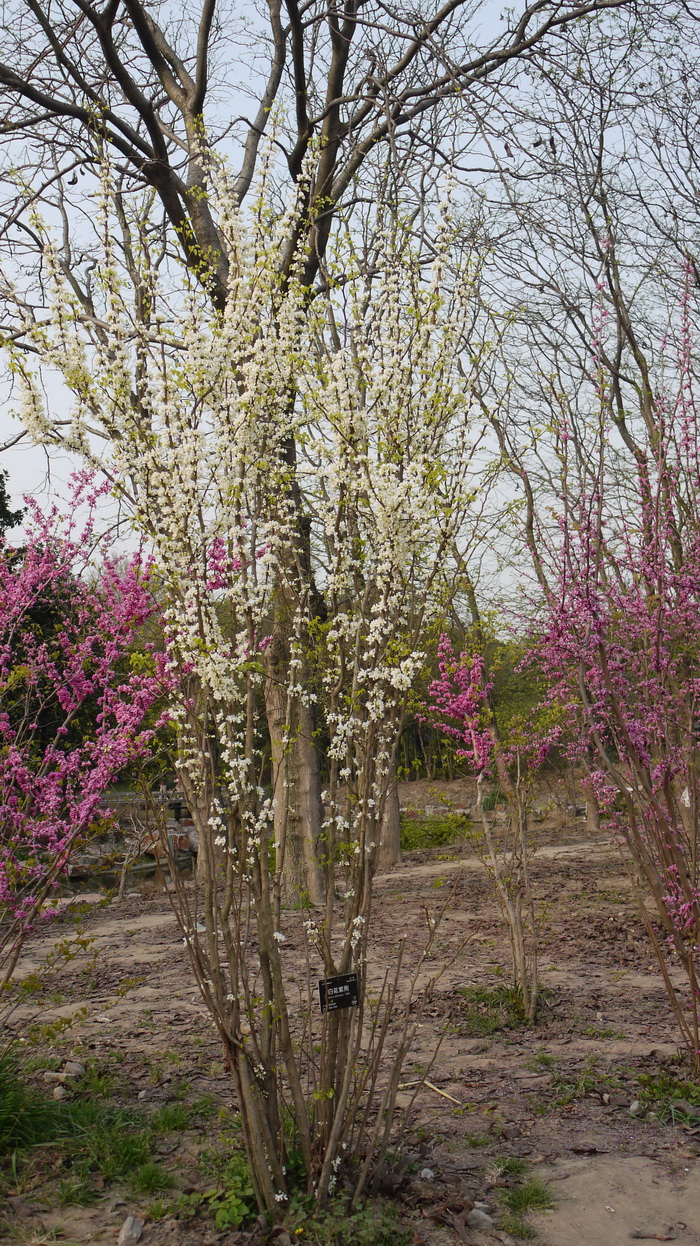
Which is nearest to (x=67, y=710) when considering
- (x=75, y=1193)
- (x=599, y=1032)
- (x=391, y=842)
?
(x=75, y=1193)

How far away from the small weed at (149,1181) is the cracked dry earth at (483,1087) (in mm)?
49

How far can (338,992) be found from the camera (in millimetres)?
2793

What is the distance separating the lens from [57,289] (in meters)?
2.84

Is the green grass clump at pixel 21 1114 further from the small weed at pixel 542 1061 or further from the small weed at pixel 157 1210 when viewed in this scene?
the small weed at pixel 542 1061

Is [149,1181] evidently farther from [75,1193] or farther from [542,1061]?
[542,1061]

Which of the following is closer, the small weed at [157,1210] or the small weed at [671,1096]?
the small weed at [157,1210]

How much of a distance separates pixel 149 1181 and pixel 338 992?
A: 1.07 metres

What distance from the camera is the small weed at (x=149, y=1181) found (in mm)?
3061

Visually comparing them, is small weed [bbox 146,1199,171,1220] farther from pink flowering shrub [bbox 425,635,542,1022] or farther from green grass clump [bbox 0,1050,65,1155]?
Result: pink flowering shrub [bbox 425,635,542,1022]

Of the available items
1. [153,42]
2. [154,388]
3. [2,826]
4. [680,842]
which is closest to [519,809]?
[680,842]

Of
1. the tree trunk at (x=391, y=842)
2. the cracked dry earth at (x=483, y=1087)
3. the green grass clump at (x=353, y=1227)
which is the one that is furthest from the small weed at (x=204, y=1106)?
the tree trunk at (x=391, y=842)

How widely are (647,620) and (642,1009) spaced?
2.43 m

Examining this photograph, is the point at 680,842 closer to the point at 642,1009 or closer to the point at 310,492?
the point at 642,1009

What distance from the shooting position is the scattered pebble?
275cm
